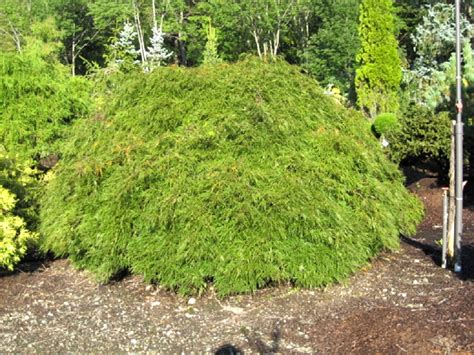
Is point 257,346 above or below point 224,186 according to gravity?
below

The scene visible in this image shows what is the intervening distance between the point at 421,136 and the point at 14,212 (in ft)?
21.8

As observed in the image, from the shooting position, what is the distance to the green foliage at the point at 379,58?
2002 centimetres

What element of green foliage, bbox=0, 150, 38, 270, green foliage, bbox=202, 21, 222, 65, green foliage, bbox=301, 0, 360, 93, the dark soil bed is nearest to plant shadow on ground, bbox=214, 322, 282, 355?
the dark soil bed

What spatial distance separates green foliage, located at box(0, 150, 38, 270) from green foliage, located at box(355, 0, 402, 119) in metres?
15.4

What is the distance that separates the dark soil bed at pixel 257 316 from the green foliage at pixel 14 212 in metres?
0.43

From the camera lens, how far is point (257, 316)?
486 centimetres

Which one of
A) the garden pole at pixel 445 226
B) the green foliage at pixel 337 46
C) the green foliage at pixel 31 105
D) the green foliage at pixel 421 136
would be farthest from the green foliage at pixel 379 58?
the garden pole at pixel 445 226

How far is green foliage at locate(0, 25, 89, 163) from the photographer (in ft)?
23.9

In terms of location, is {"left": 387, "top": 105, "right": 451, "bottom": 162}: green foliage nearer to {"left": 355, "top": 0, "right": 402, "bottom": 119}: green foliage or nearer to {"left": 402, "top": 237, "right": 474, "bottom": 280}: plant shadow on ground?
{"left": 402, "top": 237, "right": 474, "bottom": 280}: plant shadow on ground

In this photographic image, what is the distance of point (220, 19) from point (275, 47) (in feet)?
10.6

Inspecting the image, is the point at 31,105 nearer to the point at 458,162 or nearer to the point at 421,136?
the point at 458,162

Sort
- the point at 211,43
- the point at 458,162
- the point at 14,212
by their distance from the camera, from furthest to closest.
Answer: the point at 211,43
the point at 14,212
the point at 458,162

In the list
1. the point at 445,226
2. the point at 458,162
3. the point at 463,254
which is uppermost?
the point at 458,162

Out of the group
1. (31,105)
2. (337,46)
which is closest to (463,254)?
(31,105)
